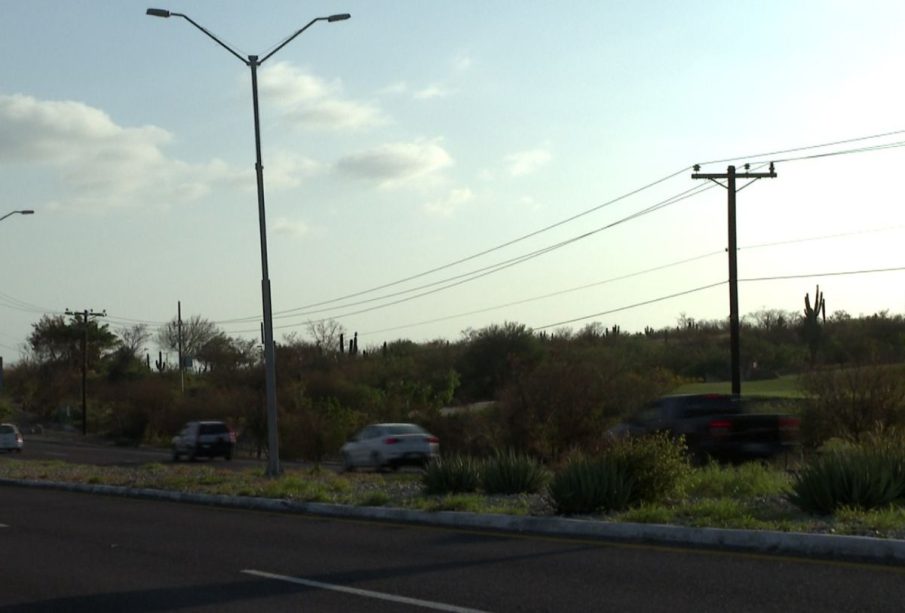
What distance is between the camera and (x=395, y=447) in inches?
1352

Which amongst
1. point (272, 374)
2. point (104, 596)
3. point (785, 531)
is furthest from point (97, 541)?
point (272, 374)

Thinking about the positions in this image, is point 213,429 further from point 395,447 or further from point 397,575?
point 397,575

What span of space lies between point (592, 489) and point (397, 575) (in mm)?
4045

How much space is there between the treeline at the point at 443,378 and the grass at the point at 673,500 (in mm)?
6342

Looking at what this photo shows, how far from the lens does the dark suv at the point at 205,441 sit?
47094 mm

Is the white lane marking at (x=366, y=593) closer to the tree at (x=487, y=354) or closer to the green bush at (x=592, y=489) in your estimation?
the green bush at (x=592, y=489)

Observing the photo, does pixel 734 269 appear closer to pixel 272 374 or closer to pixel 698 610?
pixel 272 374

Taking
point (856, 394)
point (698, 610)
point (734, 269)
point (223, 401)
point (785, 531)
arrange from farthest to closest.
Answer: point (223, 401)
point (734, 269)
point (856, 394)
point (785, 531)
point (698, 610)

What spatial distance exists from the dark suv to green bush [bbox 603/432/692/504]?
33.8 metres

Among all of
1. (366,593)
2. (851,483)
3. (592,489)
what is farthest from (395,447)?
(366,593)

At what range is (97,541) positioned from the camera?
15.2 meters

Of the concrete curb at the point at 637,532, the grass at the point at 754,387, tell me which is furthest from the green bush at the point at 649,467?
the grass at the point at 754,387

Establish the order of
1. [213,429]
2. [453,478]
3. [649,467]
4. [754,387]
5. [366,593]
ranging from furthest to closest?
[754,387], [213,429], [453,478], [649,467], [366,593]

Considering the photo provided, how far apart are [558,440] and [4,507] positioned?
56.4 ft
